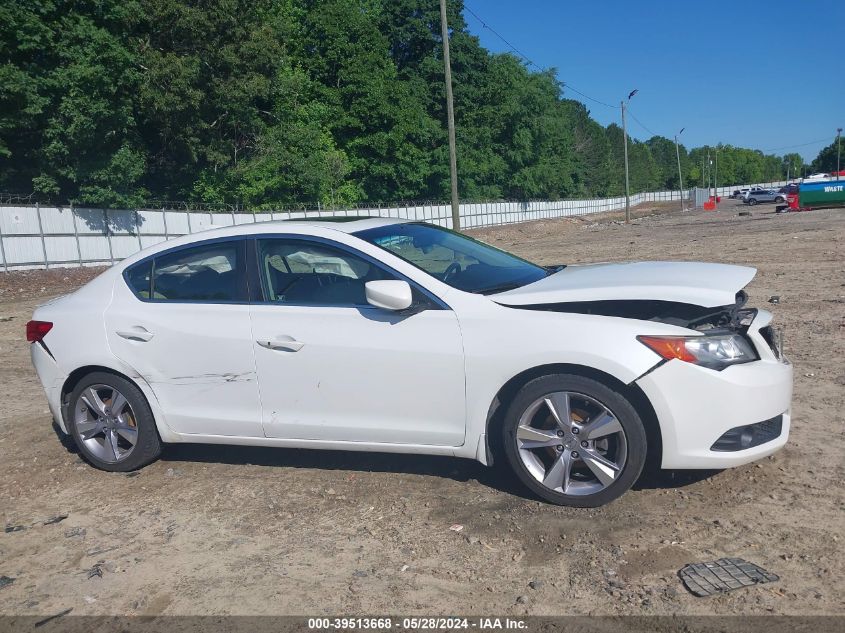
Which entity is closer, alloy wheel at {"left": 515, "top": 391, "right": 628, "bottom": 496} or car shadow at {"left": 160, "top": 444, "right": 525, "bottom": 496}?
alloy wheel at {"left": 515, "top": 391, "right": 628, "bottom": 496}

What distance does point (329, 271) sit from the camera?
4941 millimetres

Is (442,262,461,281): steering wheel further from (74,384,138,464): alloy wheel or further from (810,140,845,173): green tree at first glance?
(810,140,845,173): green tree

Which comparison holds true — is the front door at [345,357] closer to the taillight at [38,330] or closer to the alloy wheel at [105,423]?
the alloy wheel at [105,423]

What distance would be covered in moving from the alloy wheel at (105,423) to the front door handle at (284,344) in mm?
1237

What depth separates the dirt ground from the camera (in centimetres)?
350

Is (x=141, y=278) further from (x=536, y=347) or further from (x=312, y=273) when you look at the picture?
(x=536, y=347)

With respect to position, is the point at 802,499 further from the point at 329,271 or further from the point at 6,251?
the point at 6,251

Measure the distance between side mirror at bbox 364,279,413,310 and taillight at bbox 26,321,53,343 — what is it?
258cm

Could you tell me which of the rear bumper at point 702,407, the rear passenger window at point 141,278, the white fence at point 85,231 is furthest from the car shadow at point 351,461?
the white fence at point 85,231

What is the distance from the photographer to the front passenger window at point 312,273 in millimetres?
4789

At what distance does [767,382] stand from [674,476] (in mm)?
841

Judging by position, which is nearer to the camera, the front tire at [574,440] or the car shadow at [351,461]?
the front tire at [574,440]

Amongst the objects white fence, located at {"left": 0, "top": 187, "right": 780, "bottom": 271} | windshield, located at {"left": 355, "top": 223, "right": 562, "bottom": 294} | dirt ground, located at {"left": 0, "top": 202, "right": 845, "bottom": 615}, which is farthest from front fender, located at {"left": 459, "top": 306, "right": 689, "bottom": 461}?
white fence, located at {"left": 0, "top": 187, "right": 780, "bottom": 271}

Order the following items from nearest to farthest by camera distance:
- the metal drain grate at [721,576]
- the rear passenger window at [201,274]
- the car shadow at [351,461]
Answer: the metal drain grate at [721,576]
the car shadow at [351,461]
the rear passenger window at [201,274]
